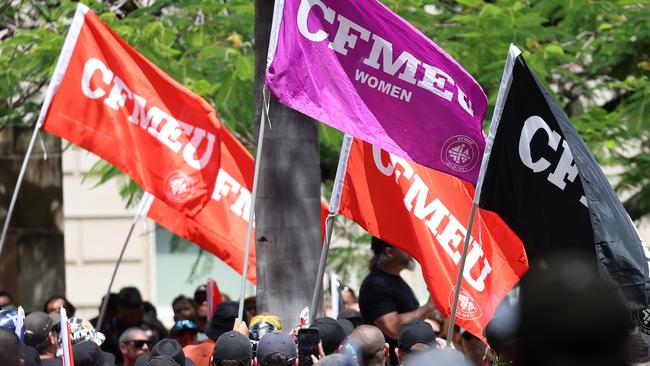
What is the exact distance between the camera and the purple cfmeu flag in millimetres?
7121

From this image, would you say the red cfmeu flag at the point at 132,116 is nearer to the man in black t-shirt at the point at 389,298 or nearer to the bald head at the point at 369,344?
the man in black t-shirt at the point at 389,298

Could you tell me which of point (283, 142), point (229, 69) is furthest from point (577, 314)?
point (229, 69)

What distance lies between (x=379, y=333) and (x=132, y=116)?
3.16 m

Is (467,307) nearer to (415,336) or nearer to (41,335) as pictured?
(415,336)

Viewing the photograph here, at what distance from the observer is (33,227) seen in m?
16.0

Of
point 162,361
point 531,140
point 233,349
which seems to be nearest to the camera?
point 233,349

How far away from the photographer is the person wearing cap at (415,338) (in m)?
6.86

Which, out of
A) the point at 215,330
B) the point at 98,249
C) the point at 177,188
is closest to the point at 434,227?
the point at 215,330

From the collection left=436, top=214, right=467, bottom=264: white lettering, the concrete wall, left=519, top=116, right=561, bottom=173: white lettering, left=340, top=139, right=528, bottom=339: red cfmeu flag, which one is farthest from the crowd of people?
the concrete wall

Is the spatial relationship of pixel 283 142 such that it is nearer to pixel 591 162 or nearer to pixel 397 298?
pixel 397 298

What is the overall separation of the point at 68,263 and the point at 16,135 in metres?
3.83

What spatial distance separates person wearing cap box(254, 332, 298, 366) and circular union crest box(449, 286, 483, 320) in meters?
1.80

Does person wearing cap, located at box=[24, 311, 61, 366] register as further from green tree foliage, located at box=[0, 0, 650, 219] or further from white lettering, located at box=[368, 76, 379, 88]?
green tree foliage, located at box=[0, 0, 650, 219]

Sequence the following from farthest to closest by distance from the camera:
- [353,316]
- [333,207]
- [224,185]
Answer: [353,316] < [224,185] < [333,207]
